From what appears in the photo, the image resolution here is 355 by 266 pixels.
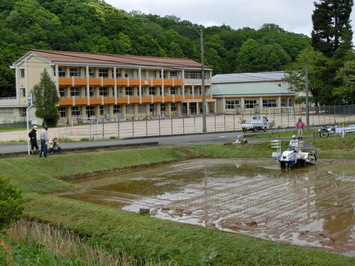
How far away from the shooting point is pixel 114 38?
8431cm

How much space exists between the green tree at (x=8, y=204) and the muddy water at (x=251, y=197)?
15.6ft

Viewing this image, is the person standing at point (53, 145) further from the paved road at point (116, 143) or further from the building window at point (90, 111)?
the building window at point (90, 111)

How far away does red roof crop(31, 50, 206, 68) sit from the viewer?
6092 cm

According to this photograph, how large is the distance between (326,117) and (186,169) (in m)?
37.9

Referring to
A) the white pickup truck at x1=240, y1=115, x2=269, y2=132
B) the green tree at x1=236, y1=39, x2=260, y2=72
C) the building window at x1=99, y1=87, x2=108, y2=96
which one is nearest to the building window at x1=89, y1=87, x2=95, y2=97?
the building window at x1=99, y1=87, x2=108, y2=96

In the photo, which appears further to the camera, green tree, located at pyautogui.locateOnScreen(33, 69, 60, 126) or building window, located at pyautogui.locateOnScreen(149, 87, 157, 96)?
building window, located at pyautogui.locateOnScreen(149, 87, 157, 96)

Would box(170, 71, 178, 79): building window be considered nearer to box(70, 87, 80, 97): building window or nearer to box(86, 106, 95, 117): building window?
box(86, 106, 95, 117): building window

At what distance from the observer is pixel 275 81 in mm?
89625

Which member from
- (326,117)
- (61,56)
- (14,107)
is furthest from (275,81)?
(14,107)

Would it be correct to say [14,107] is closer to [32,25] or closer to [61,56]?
[61,56]

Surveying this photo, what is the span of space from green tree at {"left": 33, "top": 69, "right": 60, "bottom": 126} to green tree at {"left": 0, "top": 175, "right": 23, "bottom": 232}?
4358 cm

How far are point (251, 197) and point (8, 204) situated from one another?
8.91 meters

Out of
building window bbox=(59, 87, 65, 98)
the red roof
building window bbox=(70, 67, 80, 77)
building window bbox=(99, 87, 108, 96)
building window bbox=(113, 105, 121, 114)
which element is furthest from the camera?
building window bbox=(113, 105, 121, 114)

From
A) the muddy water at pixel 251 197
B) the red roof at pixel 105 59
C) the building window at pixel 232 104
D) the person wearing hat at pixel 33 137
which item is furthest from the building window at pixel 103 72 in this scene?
the muddy water at pixel 251 197
